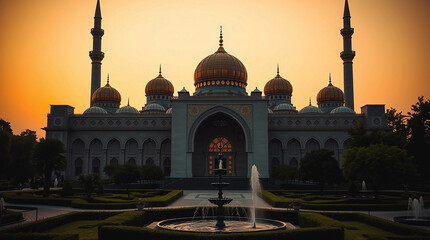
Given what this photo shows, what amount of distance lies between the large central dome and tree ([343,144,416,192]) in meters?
20.6

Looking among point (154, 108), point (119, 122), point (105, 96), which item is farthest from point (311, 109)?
point (105, 96)

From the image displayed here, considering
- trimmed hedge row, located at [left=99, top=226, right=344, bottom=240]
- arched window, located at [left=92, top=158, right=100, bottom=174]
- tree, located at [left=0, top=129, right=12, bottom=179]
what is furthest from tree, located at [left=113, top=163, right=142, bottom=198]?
arched window, located at [left=92, top=158, right=100, bottom=174]

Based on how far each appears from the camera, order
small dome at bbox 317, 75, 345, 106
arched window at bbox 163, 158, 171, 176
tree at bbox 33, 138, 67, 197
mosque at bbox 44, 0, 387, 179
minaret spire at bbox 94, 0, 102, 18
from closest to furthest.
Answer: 1. tree at bbox 33, 138, 67, 197
2. mosque at bbox 44, 0, 387, 179
3. arched window at bbox 163, 158, 171, 176
4. minaret spire at bbox 94, 0, 102, 18
5. small dome at bbox 317, 75, 345, 106

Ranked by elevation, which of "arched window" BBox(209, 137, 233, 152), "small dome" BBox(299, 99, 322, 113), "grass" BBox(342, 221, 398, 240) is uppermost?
"small dome" BBox(299, 99, 322, 113)

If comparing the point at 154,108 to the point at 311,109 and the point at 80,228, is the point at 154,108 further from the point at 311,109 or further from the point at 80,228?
the point at 80,228

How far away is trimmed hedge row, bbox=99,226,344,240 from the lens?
355 inches

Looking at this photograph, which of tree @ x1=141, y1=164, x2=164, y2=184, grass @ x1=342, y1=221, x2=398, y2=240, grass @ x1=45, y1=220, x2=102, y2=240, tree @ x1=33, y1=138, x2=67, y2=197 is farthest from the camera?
tree @ x1=141, y1=164, x2=164, y2=184

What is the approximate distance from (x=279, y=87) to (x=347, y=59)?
28.5 ft

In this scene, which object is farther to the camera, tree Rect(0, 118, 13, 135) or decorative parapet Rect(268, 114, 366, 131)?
tree Rect(0, 118, 13, 135)

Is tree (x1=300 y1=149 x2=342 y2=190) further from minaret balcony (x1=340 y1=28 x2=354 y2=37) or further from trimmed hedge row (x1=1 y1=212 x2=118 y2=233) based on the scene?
minaret balcony (x1=340 y1=28 x2=354 y2=37)

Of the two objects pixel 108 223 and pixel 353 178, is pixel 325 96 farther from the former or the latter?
pixel 108 223

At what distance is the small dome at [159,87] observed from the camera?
47812 millimetres

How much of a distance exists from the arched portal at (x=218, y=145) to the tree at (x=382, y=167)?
19.4 meters

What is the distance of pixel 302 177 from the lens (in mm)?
23578
